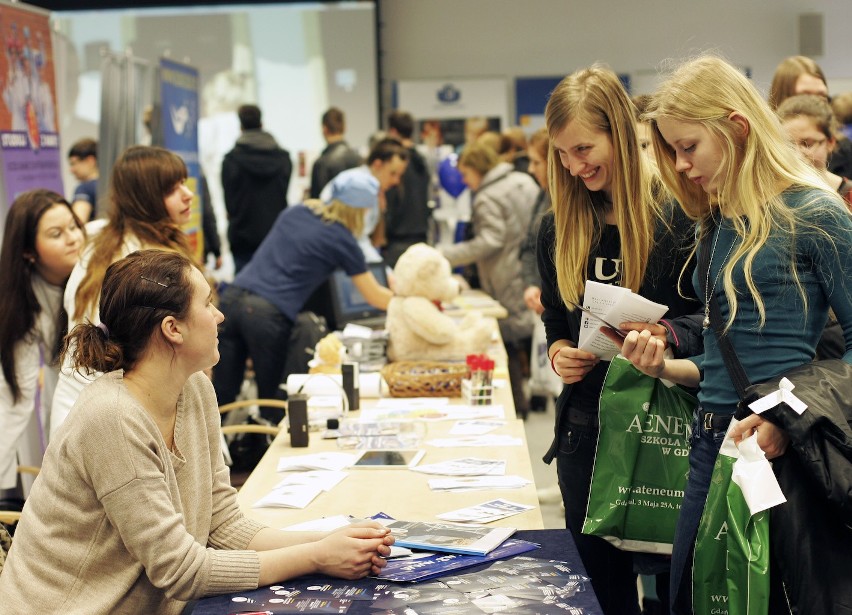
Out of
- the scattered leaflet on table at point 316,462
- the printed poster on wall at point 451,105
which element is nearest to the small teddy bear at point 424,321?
the scattered leaflet on table at point 316,462

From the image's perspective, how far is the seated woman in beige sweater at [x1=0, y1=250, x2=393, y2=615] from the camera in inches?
69.0

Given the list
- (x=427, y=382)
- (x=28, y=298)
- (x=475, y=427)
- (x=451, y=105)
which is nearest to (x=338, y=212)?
(x=427, y=382)

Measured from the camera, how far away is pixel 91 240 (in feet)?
11.1

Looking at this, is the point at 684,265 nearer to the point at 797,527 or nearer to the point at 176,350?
the point at 797,527

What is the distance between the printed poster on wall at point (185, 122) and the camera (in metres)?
6.10

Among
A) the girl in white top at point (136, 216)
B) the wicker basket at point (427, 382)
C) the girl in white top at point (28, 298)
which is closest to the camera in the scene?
the girl in white top at point (136, 216)

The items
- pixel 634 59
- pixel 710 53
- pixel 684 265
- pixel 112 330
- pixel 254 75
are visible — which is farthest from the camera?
pixel 634 59

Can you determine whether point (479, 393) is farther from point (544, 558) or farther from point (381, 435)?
point (544, 558)

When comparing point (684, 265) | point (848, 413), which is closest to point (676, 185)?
point (684, 265)

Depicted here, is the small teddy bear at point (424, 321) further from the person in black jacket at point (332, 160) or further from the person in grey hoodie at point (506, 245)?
the person in black jacket at point (332, 160)

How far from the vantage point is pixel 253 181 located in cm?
733

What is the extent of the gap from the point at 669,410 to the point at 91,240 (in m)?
2.05

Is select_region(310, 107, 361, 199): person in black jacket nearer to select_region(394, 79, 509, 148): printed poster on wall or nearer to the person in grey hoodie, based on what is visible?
the person in grey hoodie

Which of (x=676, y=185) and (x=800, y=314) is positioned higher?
(x=676, y=185)
